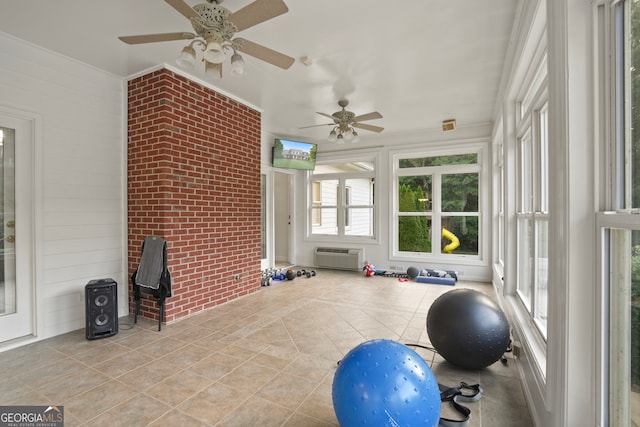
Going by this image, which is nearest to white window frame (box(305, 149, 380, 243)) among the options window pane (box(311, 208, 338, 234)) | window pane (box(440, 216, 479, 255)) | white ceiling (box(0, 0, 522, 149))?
window pane (box(311, 208, 338, 234))

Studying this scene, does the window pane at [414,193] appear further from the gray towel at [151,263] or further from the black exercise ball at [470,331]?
the gray towel at [151,263]

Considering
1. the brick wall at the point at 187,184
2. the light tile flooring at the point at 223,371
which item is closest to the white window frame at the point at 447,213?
the light tile flooring at the point at 223,371

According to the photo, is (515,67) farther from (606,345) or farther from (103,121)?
(103,121)

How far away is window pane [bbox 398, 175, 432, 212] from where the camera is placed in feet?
20.5

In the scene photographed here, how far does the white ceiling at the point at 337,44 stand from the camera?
2.44 m

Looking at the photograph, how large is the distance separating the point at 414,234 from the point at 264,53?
16.2ft

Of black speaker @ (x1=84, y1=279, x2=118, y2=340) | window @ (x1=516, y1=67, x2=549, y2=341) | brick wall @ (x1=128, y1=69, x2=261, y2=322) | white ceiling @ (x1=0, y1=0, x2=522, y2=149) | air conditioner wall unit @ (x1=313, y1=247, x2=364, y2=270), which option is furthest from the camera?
air conditioner wall unit @ (x1=313, y1=247, x2=364, y2=270)

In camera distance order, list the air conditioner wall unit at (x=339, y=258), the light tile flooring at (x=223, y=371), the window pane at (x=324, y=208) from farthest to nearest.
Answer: the window pane at (x=324, y=208) < the air conditioner wall unit at (x=339, y=258) < the light tile flooring at (x=223, y=371)

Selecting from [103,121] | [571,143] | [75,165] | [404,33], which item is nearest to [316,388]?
[571,143]

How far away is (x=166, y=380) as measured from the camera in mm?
2293

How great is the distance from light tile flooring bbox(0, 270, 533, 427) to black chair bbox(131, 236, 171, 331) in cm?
41

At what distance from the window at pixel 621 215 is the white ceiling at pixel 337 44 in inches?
61.0

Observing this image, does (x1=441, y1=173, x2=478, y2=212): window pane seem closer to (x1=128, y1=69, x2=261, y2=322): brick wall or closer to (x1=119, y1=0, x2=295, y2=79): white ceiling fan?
(x1=128, y1=69, x2=261, y2=322): brick wall

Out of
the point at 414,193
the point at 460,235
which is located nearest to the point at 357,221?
the point at 414,193
